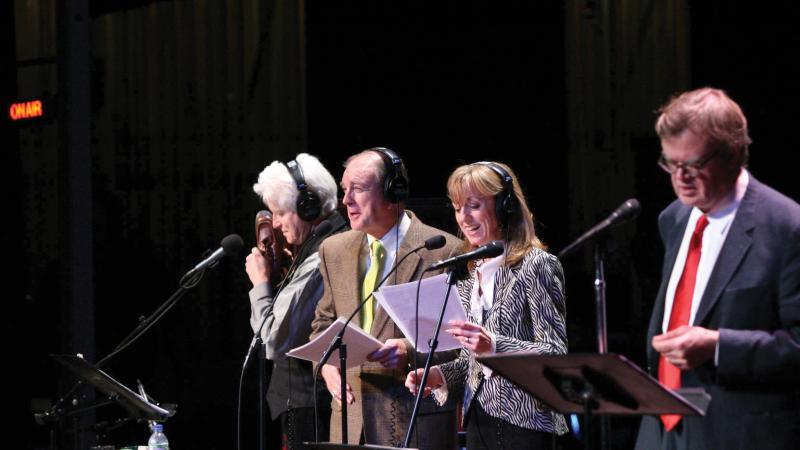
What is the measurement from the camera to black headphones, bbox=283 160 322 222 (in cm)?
432

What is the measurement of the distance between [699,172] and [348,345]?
4.40ft

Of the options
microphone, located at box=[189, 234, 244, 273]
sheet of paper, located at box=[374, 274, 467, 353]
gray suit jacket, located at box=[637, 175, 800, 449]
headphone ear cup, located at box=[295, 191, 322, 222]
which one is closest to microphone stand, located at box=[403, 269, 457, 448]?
sheet of paper, located at box=[374, 274, 467, 353]

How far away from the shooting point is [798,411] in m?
2.43

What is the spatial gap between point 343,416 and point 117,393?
3.15ft

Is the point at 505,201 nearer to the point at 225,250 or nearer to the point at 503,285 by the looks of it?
the point at 503,285

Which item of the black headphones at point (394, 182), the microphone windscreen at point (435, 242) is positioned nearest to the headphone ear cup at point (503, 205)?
the microphone windscreen at point (435, 242)

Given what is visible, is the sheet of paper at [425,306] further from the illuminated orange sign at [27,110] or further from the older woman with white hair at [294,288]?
the illuminated orange sign at [27,110]

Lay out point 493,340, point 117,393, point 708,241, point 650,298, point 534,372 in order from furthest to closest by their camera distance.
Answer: point 650,298, point 117,393, point 493,340, point 708,241, point 534,372

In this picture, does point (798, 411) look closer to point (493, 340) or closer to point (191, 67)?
point (493, 340)

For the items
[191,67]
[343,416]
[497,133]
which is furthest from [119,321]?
[343,416]

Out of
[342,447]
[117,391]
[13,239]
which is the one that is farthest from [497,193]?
[13,239]

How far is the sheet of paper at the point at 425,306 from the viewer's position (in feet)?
10.5

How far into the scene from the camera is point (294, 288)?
13.6 feet

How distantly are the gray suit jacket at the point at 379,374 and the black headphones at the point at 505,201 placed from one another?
9.8 inches
